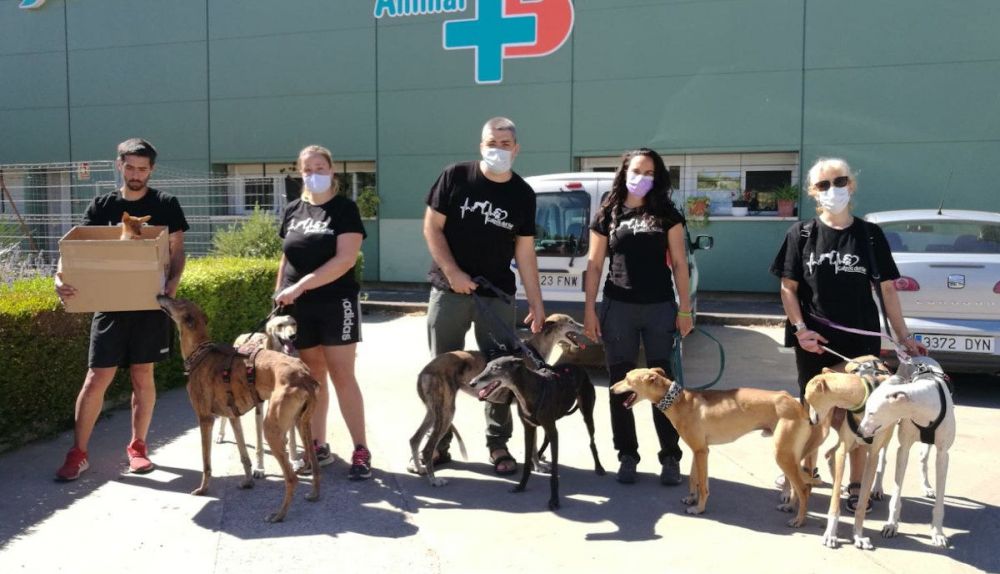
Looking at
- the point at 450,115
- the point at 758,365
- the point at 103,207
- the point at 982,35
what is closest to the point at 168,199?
the point at 103,207

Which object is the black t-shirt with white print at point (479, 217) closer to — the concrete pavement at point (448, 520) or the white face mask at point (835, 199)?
the concrete pavement at point (448, 520)

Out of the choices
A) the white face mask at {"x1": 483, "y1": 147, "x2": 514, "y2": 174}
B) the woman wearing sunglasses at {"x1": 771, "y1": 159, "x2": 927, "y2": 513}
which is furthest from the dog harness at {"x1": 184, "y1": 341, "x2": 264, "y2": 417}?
the woman wearing sunglasses at {"x1": 771, "y1": 159, "x2": 927, "y2": 513}

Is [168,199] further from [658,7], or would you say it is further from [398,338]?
[658,7]

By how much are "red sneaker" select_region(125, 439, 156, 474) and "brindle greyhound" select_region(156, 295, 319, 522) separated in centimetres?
49

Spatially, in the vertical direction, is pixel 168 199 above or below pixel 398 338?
above

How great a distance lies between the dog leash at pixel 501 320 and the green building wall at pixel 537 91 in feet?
31.3

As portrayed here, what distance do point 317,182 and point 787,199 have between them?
34.0 feet

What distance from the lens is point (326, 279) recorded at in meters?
4.46

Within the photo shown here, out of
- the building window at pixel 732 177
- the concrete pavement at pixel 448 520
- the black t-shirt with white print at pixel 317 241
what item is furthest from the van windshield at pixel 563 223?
the building window at pixel 732 177

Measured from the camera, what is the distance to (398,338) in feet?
33.7

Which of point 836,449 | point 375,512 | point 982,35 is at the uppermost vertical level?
point 982,35

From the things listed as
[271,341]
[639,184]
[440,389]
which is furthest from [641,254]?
[271,341]

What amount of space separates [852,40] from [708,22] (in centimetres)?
231

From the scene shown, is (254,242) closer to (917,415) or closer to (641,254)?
(641,254)
